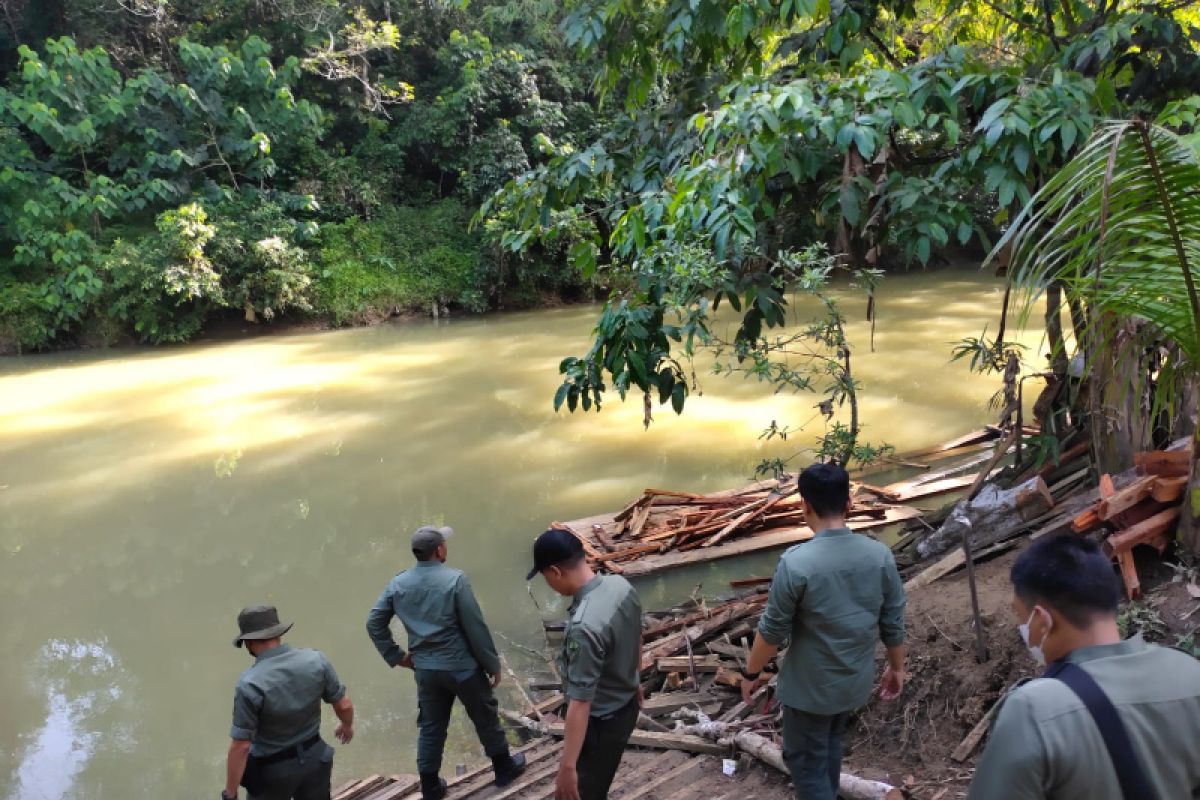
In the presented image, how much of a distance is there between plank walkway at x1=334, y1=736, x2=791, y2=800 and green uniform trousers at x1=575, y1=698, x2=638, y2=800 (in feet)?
2.53

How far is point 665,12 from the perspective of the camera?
5.68 metres

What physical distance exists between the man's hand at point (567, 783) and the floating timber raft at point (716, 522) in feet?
13.9

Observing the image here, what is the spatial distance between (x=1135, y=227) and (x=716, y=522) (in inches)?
215

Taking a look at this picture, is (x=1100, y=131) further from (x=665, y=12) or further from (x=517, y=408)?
(x=517, y=408)

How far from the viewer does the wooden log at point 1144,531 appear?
4141 mm

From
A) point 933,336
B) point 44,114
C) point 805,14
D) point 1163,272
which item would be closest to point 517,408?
point 933,336

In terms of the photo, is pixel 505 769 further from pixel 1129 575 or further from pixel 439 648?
pixel 1129 575

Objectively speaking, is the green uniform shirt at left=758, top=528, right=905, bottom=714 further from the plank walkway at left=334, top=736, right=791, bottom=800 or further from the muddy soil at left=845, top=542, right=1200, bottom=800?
the plank walkway at left=334, top=736, right=791, bottom=800

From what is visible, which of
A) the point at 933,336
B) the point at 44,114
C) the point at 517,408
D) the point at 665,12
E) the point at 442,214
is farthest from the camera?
the point at 442,214

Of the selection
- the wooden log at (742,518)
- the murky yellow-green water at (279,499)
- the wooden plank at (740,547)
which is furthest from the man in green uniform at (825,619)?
the wooden log at (742,518)

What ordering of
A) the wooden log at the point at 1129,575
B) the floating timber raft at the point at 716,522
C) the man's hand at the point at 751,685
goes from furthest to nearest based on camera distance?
the floating timber raft at the point at 716,522
the man's hand at the point at 751,685
the wooden log at the point at 1129,575

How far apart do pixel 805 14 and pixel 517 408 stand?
9985 millimetres

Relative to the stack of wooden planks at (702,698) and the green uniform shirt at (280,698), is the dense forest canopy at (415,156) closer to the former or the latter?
the stack of wooden planks at (702,698)

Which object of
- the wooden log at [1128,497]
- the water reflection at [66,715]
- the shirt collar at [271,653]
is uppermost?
the wooden log at [1128,497]
